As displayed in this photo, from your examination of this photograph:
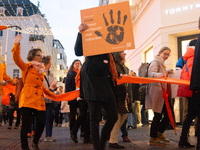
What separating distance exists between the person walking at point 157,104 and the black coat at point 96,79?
2004 mm

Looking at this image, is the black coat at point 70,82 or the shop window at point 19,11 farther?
the shop window at point 19,11

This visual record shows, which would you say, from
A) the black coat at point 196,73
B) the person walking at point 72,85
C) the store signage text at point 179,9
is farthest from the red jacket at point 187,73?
the store signage text at point 179,9

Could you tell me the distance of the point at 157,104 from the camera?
5.44m

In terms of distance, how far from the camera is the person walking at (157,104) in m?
5.43

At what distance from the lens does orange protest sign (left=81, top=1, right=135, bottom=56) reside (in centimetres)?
363

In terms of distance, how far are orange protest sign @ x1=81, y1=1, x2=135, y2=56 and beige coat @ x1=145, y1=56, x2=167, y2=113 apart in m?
2.08

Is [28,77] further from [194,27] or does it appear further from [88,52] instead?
[194,27]

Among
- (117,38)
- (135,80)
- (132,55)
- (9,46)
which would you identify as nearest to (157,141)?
(135,80)

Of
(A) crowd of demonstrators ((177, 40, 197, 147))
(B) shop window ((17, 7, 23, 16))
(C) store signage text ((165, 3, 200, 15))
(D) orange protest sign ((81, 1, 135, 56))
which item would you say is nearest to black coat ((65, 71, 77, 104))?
(A) crowd of demonstrators ((177, 40, 197, 147))

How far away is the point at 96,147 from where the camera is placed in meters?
3.51

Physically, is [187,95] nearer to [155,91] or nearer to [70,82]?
[155,91]

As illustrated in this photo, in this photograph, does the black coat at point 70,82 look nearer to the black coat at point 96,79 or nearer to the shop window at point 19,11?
the black coat at point 96,79

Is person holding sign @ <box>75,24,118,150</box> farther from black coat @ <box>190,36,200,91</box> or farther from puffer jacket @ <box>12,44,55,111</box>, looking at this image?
puffer jacket @ <box>12,44,55,111</box>

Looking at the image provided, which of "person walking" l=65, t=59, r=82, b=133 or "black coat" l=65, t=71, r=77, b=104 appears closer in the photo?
"person walking" l=65, t=59, r=82, b=133
